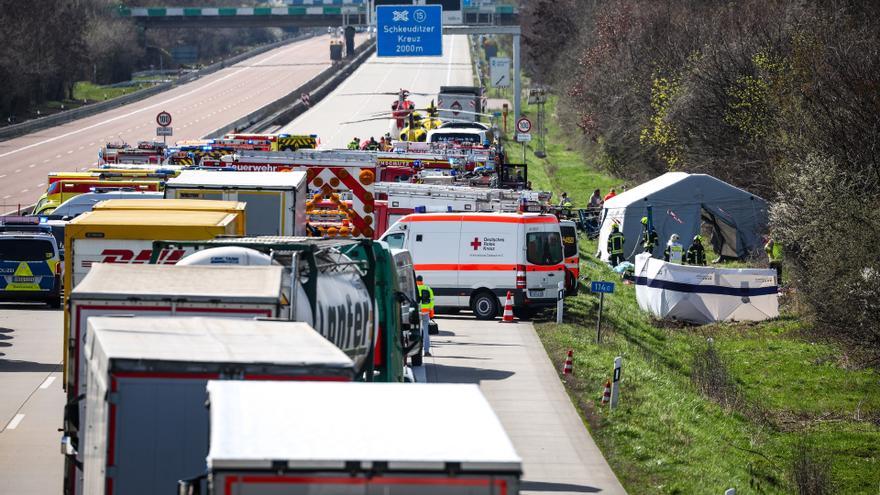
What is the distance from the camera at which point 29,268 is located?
28094 millimetres

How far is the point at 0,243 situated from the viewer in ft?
93.6

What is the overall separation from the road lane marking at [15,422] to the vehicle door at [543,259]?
13538 mm

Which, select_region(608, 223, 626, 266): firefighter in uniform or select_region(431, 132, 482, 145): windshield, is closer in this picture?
select_region(608, 223, 626, 266): firefighter in uniform

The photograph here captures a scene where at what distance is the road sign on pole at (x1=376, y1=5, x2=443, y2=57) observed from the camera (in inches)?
2464

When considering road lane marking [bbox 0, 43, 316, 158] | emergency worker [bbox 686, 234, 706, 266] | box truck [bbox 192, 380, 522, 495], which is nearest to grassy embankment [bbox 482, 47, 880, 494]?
emergency worker [bbox 686, 234, 706, 266]

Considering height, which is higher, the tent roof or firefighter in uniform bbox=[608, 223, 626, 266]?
the tent roof

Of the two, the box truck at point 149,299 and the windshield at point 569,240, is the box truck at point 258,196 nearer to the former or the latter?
the box truck at point 149,299

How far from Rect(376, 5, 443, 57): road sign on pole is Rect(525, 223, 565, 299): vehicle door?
34225 millimetres

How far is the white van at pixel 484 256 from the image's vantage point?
29.3m

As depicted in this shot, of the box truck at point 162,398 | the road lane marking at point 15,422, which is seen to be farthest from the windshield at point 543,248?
the box truck at point 162,398

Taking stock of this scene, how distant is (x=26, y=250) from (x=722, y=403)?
566 inches

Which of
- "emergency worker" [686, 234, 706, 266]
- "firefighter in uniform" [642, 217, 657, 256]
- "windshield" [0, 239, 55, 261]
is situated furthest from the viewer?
"firefighter in uniform" [642, 217, 657, 256]

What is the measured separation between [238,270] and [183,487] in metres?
4.11

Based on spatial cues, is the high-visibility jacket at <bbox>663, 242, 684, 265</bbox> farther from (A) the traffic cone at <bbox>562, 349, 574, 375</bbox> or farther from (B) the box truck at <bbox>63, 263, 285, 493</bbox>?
(B) the box truck at <bbox>63, 263, 285, 493</bbox>
